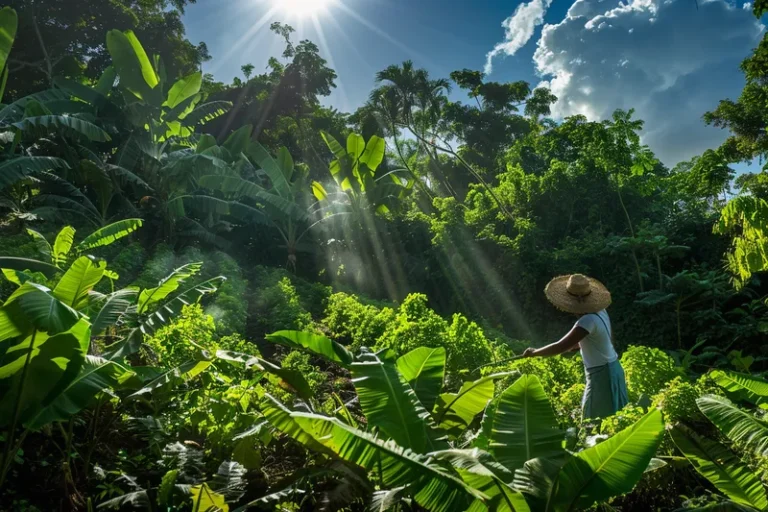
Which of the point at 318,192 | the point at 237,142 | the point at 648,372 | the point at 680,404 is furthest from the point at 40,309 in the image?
the point at 318,192

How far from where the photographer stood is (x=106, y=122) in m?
11.9

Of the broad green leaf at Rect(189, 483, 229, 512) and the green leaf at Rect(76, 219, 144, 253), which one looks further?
the green leaf at Rect(76, 219, 144, 253)

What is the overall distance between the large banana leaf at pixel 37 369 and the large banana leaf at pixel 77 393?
0.12 feet

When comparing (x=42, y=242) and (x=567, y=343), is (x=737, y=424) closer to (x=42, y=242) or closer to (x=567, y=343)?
(x=567, y=343)

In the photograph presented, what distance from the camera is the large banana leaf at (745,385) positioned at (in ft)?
8.65

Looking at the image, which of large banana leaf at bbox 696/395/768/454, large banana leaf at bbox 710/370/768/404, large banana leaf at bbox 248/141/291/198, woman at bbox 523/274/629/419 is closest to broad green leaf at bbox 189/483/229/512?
large banana leaf at bbox 696/395/768/454

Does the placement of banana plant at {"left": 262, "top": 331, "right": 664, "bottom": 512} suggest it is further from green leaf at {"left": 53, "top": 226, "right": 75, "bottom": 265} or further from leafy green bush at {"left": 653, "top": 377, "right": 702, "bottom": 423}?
green leaf at {"left": 53, "top": 226, "right": 75, "bottom": 265}

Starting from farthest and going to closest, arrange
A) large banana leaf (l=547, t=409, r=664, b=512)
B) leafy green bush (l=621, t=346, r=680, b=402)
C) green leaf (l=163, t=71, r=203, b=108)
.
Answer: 1. green leaf (l=163, t=71, r=203, b=108)
2. leafy green bush (l=621, t=346, r=680, b=402)
3. large banana leaf (l=547, t=409, r=664, b=512)

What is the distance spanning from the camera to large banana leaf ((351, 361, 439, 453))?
1930 mm

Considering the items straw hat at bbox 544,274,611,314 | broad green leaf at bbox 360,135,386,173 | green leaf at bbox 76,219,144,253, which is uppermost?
broad green leaf at bbox 360,135,386,173

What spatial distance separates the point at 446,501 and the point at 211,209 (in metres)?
11.8

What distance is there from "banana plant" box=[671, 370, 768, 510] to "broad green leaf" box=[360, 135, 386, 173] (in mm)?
11971

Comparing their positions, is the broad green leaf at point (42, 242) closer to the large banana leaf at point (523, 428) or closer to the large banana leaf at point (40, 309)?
the large banana leaf at point (40, 309)

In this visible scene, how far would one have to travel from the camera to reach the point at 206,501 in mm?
1858
